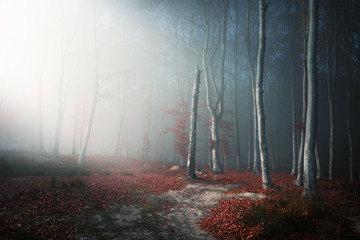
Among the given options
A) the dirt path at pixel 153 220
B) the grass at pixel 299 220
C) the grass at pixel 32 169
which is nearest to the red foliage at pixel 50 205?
the dirt path at pixel 153 220

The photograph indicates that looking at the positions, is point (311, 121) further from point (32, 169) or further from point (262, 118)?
point (32, 169)

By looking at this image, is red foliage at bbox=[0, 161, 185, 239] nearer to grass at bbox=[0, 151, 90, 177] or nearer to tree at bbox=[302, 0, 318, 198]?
grass at bbox=[0, 151, 90, 177]

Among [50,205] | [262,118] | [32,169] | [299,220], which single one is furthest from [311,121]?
[32,169]

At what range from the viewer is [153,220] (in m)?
5.27

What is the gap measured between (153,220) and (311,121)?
6.93 metres

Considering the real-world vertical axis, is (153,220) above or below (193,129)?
below

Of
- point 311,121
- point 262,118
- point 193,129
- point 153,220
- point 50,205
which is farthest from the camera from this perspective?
point 193,129

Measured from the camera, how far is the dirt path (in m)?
4.21

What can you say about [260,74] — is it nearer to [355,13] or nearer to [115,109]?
[355,13]

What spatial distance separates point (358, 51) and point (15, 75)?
36.8 m

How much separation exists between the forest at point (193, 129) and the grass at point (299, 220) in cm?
3

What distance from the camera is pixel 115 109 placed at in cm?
5294

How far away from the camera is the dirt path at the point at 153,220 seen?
421 centimetres

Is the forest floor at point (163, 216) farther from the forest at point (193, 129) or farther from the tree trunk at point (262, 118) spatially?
the tree trunk at point (262, 118)
